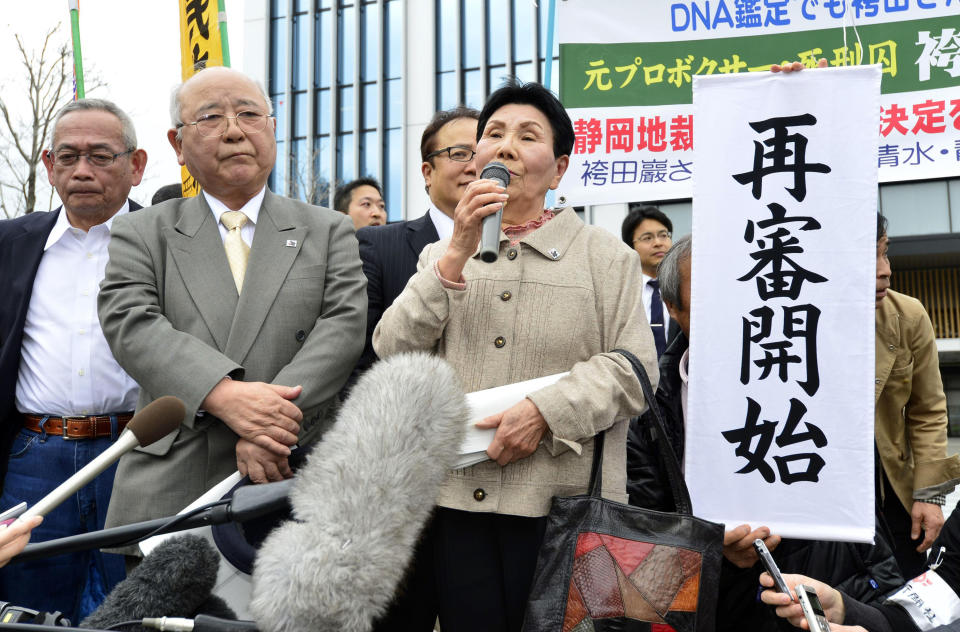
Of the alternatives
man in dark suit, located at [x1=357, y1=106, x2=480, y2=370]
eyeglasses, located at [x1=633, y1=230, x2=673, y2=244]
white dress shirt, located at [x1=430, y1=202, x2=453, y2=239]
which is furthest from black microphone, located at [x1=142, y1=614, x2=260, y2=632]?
eyeglasses, located at [x1=633, y1=230, x2=673, y2=244]

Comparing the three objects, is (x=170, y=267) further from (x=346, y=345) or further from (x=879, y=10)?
(x=879, y=10)

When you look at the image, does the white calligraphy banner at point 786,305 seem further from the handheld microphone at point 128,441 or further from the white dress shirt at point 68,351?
the white dress shirt at point 68,351

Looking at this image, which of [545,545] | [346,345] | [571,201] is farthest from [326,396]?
[571,201]

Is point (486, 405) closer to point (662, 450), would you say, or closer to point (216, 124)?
point (662, 450)

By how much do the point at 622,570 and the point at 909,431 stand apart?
2385mm

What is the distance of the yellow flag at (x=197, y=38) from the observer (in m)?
4.57

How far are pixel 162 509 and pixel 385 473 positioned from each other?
49.6 inches

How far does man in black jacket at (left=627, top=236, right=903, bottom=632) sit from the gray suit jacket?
951 millimetres

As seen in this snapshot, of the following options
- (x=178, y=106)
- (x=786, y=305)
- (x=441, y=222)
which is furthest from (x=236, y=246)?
(x=786, y=305)

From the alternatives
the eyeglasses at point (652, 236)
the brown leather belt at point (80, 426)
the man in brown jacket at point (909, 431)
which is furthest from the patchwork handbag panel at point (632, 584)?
the eyeglasses at point (652, 236)

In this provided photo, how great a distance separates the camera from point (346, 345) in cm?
266

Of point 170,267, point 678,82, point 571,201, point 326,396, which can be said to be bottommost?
point 326,396

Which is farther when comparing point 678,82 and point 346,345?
point 678,82

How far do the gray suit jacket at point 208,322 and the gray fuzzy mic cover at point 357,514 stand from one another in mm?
927
